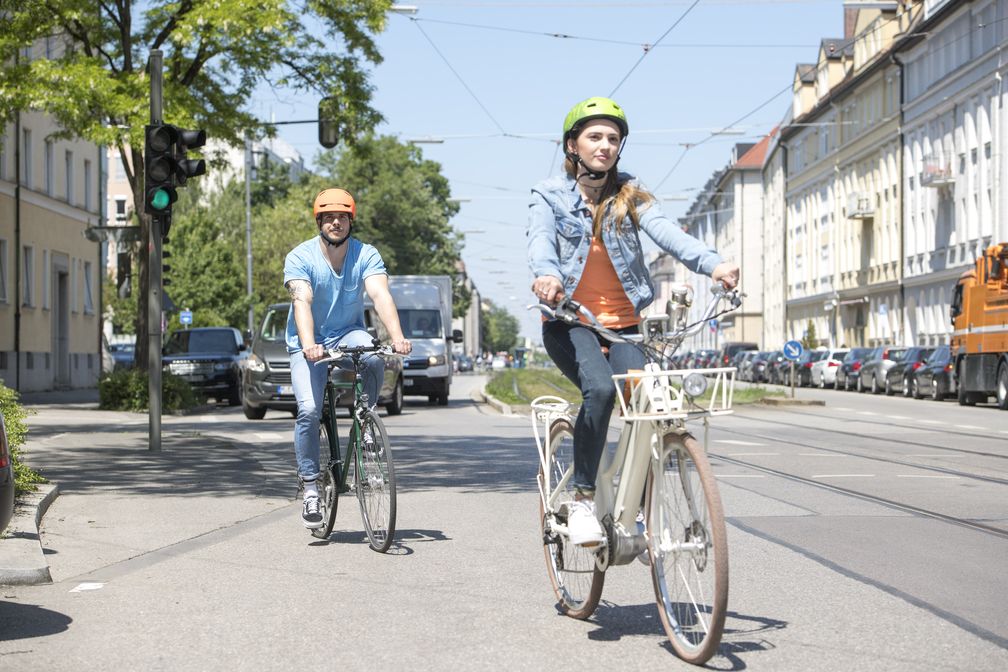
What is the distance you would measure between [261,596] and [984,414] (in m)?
25.0

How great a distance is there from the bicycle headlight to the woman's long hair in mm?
981

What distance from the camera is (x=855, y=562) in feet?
26.0

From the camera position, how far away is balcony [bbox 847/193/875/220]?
69.5 meters

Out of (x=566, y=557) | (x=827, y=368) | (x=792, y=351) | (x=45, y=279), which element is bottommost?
(x=566, y=557)

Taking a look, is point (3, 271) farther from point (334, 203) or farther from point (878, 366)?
point (334, 203)

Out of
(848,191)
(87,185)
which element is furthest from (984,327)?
(848,191)

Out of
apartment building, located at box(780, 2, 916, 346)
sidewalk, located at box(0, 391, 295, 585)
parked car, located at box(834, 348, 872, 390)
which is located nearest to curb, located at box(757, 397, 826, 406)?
parked car, located at box(834, 348, 872, 390)

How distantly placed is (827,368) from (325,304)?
1838 inches

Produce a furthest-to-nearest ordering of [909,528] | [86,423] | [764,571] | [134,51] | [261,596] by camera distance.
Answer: [134,51]
[86,423]
[909,528]
[764,571]
[261,596]

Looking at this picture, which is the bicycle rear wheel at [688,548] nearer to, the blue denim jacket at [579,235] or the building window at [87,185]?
the blue denim jacket at [579,235]

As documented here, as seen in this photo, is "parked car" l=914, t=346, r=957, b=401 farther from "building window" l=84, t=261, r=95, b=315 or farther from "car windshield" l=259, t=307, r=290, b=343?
"building window" l=84, t=261, r=95, b=315

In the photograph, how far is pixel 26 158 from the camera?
140ft

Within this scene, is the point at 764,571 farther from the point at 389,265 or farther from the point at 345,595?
the point at 389,265

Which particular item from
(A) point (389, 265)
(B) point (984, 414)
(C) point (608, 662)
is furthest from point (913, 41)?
(C) point (608, 662)
